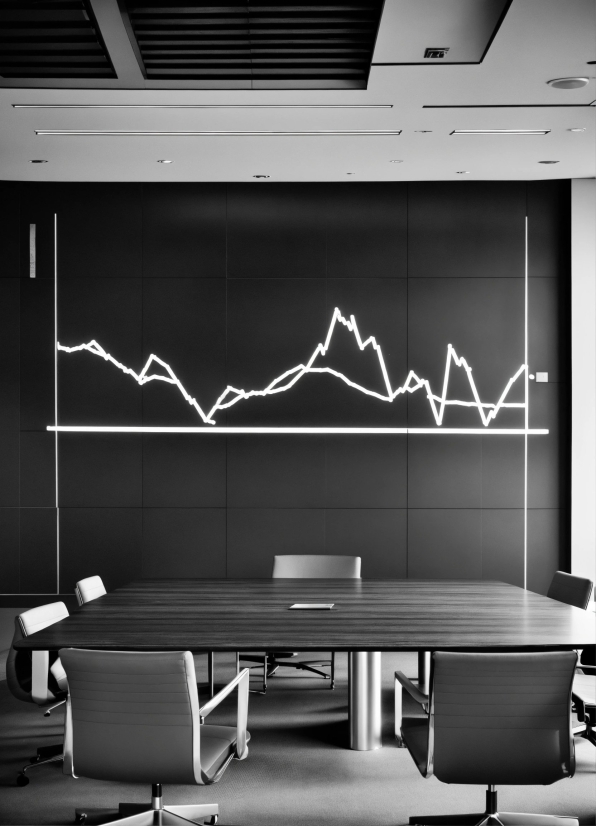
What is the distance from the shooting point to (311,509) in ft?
21.4

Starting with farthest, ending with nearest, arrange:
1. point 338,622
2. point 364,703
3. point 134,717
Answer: point 364,703 < point 338,622 < point 134,717

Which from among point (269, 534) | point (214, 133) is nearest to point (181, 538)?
point (269, 534)

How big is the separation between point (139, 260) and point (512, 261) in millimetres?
2832

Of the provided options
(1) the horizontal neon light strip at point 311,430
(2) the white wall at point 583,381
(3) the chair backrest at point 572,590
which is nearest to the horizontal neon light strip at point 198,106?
(2) the white wall at point 583,381

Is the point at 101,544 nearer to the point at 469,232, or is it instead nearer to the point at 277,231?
Result: the point at 277,231

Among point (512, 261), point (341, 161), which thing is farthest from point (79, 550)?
point (512, 261)

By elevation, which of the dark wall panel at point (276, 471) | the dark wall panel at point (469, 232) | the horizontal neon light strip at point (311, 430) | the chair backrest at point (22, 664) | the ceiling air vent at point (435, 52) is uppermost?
the ceiling air vent at point (435, 52)

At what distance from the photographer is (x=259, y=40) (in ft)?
13.2

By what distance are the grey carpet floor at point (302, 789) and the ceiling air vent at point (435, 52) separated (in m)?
3.27

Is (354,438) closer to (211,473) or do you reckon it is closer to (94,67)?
(211,473)

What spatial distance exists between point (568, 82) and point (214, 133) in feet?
6.79

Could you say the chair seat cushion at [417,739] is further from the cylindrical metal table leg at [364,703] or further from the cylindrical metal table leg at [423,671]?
the cylindrical metal table leg at [423,671]

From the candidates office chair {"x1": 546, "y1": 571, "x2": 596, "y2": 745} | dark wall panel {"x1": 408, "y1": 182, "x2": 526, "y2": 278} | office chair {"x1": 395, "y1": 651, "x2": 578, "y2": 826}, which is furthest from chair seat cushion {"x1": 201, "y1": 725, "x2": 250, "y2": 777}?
dark wall panel {"x1": 408, "y1": 182, "x2": 526, "y2": 278}

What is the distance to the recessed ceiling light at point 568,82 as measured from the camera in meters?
4.39
